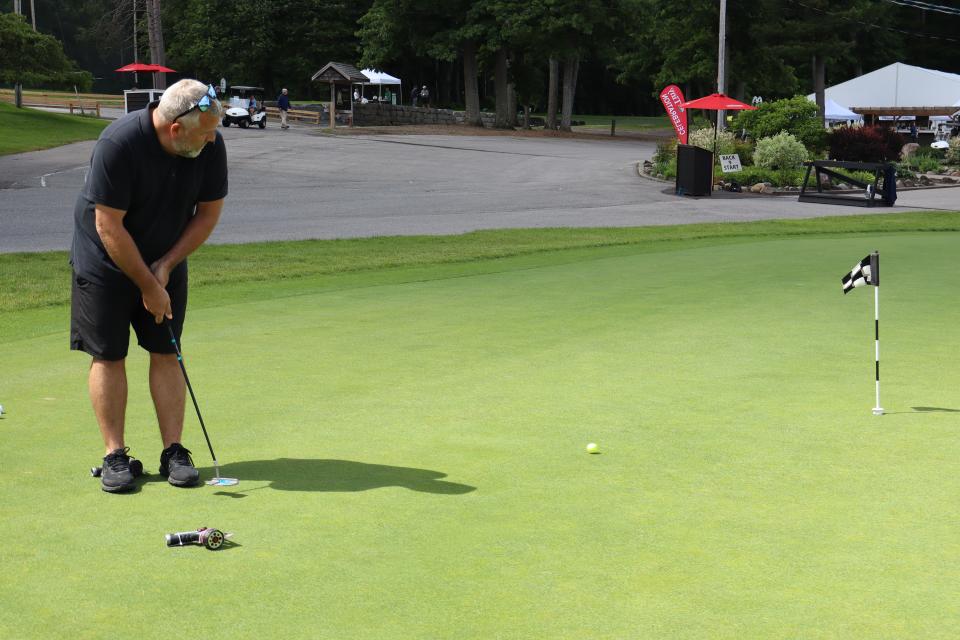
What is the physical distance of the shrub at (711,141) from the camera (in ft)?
119

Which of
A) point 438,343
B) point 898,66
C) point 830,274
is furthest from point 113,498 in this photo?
point 898,66

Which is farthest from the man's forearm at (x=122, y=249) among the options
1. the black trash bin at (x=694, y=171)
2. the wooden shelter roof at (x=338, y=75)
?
the wooden shelter roof at (x=338, y=75)

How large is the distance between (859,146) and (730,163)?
467cm

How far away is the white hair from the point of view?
5184mm

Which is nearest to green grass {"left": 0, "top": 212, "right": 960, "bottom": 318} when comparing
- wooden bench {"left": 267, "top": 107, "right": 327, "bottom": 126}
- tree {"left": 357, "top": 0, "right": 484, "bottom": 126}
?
tree {"left": 357, "top": 0, "right": 484, "bottom": 126}

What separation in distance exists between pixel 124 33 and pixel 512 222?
70695mm

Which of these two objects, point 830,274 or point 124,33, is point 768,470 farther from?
point 124,33

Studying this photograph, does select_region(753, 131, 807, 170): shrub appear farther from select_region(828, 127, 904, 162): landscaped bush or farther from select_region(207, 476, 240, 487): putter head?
select_region(207, 476, 240, 487): putter head

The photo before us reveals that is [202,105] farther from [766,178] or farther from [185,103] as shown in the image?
[766,178]

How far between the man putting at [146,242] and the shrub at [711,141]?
104 feet

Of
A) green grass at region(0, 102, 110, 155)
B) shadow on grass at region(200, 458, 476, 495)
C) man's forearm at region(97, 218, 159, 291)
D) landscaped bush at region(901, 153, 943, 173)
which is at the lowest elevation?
shadow on grass at region(200, 458, 476, 495)

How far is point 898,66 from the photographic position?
59219 millimetres

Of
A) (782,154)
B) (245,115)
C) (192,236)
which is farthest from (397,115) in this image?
(192,236)

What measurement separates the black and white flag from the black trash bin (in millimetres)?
24231
